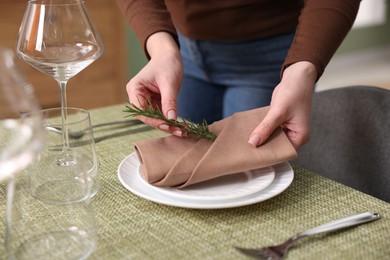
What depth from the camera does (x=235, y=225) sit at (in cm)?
76

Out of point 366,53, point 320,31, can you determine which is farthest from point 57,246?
point 366,53

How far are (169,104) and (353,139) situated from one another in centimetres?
41

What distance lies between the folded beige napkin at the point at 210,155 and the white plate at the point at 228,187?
17mm

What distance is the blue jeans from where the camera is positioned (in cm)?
147

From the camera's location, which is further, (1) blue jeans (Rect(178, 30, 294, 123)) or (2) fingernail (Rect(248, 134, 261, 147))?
(1) blue jeans (Rect(178, 30, 294, 123))

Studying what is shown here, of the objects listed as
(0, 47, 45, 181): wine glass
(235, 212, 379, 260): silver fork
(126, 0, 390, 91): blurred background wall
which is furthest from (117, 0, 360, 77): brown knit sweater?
(126, 0, 390, 91): blurred background wall

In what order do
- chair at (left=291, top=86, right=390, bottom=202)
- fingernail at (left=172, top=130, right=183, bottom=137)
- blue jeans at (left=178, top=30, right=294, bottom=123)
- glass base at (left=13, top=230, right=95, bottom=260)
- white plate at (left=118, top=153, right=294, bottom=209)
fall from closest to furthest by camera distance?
glass base at (left=13, top=230, right=95, bottom=260), white plate at (left=118, top=153, right=294, bottom=209), fingernail at (left=172, top=130, right=183, bottom=137), chair at (left=291, top=86, right=390, bottom=202), blue jeans at (left=178, top=30, right=294, bottom=123)

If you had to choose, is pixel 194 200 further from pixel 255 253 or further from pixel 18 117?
pixel 18 117

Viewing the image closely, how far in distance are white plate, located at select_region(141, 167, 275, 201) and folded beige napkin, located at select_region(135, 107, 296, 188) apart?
0.06 ft

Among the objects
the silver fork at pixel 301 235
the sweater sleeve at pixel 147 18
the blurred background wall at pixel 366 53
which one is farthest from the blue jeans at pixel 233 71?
the blurred background wall at pixel 366 53

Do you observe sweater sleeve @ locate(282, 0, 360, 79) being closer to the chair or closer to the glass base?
the chair

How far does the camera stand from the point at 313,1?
3.65ft

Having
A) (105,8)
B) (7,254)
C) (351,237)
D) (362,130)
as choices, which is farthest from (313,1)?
(105,8)

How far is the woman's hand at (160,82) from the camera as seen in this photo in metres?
1.01
